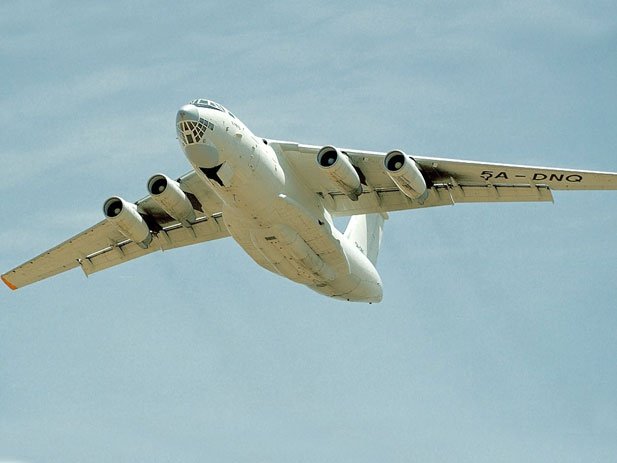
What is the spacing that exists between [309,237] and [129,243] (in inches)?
242

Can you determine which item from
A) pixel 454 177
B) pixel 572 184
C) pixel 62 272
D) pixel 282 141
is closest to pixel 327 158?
pixel 282 141

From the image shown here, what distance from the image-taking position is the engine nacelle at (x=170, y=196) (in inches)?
1081

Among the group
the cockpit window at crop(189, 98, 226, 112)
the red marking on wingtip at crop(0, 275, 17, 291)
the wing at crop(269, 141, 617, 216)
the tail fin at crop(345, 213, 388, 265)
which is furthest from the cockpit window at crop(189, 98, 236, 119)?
the red marking on wingtip at crop(0, 275, 17, 291)

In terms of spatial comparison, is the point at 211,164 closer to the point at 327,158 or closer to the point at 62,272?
the point at 327,158

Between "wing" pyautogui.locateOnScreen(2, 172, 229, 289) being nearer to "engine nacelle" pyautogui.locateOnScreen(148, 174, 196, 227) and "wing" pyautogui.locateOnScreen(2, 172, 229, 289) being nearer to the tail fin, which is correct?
"engine nacelle" pyautogui.locateOnScreen(148, 174, 196, 227)

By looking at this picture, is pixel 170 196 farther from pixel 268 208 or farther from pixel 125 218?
pixel 268 208

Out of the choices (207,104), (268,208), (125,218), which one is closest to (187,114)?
(207,104)

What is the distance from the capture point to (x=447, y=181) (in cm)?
2794

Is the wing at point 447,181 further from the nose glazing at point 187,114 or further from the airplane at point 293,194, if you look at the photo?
the nose glazing at point 187,114

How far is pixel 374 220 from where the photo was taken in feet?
108

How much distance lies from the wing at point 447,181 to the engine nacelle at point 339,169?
767 millimetres

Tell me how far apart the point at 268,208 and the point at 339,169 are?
1.83m

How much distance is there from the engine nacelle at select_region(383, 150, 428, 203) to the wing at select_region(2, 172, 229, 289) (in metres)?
5.02

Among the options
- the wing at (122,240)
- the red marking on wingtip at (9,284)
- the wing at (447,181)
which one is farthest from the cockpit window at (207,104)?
the red marking on wingtip at (9,284)
